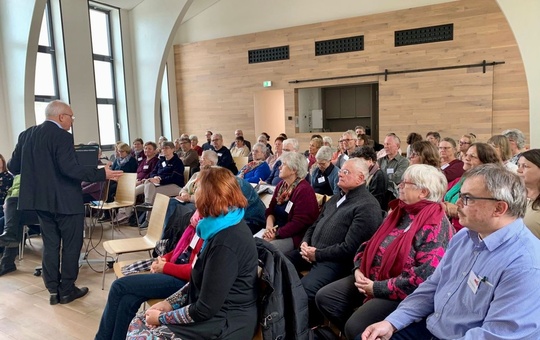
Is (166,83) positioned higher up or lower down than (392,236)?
higher up

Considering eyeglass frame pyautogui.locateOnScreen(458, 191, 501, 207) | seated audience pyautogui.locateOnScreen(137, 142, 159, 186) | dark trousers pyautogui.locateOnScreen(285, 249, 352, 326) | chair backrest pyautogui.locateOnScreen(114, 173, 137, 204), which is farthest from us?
seated audience pyautogui.locateOnScreen(137, 142, 159, 186)

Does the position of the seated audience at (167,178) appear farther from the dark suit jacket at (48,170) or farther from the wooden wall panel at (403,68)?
the wooden wall panel at (403,68)

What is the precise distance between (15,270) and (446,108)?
8.41 meters

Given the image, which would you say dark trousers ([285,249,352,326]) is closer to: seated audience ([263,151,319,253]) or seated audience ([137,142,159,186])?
seated audience ([263,151,319,253])

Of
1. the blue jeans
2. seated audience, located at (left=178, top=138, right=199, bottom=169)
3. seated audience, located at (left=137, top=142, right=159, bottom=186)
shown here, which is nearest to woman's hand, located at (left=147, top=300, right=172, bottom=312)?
the blue jeans

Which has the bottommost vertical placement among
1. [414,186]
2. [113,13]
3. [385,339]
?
[385,339]

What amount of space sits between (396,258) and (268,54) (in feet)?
30.6

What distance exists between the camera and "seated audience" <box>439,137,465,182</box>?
367 centimetres

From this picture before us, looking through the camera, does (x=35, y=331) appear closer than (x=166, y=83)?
Yes

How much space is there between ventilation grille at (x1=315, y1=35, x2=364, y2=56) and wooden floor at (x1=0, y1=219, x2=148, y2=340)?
7329 millimetres

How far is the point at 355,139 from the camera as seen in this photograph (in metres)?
5.50

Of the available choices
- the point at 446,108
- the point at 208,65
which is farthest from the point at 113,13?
the point at 446,108

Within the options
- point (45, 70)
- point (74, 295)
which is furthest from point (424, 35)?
point (45, 70)

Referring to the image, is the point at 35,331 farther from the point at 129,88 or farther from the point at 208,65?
the point at 208,65
